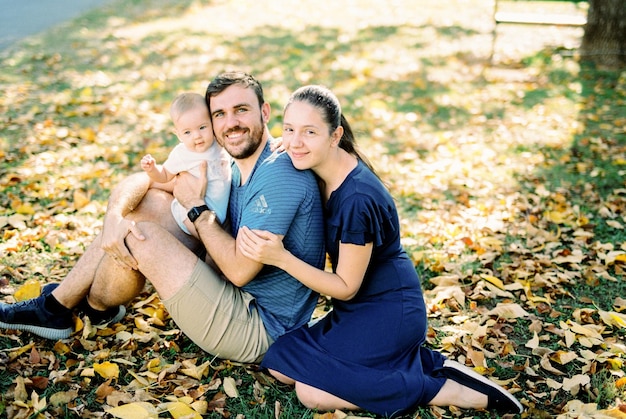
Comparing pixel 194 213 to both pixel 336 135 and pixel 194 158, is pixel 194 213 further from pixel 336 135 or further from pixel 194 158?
pixel 336 135

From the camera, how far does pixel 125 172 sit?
5.48m

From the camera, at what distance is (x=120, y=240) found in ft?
9.78

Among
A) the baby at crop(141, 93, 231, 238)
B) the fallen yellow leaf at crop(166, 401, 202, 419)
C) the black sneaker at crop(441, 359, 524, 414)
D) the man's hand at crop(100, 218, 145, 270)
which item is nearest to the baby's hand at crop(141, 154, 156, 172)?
the baby at crop(141, 93, 231, 238)

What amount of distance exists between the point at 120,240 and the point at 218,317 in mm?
601

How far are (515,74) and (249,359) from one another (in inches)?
275

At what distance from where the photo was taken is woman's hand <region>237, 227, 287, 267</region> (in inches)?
107

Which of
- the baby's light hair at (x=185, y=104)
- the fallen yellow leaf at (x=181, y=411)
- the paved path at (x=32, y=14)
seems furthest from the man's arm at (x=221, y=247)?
the paved path at (x=32, y=14)

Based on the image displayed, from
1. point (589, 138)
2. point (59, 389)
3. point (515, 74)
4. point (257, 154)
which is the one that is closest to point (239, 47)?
A: point (515, 74)

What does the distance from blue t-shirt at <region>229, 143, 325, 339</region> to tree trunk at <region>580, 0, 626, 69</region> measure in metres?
7.27

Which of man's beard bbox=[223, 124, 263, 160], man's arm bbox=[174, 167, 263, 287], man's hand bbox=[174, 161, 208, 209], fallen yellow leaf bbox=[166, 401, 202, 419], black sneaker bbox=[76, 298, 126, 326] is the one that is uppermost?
man's beard bbox=[223, 124, 263, 160]

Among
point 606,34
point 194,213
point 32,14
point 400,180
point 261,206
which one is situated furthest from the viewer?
point 32,14

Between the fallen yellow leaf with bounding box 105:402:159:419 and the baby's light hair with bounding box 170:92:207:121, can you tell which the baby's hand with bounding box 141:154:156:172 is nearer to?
the baby's light hair with bounding box 170:92:207:121

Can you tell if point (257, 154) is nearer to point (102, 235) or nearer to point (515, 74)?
point (102, 235)

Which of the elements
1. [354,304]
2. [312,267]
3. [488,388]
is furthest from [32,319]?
[488,388]
